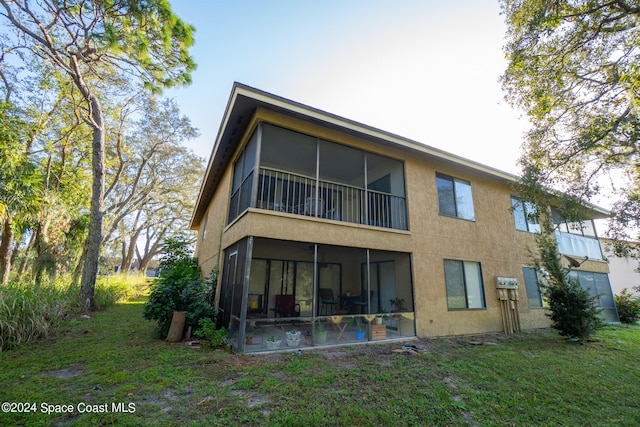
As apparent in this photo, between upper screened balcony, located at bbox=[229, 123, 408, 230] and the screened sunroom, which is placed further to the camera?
upper screened balcony, located at bbox=[229, 123, 408, 230]

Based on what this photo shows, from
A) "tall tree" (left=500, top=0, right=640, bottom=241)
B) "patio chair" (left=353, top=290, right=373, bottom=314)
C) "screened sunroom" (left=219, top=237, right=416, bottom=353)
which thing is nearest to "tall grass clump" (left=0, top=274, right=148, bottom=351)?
"screened sunroom" (left=219, top=237, right=416, bottom=353)

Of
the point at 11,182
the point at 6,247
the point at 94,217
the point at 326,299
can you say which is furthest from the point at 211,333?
the point at 6,247

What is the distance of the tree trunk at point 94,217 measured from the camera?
9.31 metres

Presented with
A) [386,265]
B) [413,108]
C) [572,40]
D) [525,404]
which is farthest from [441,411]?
[572,40]

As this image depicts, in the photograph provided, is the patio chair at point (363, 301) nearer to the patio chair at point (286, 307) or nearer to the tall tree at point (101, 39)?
the patio chair at point (286, 307)

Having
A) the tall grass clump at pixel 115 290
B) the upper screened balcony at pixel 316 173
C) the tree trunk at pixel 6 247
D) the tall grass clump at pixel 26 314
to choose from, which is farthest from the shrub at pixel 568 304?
the tree trunk at pixel 6 247

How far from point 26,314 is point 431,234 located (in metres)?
9.51

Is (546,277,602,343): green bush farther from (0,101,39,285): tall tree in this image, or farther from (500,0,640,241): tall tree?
(0,101,39,285): tall tree

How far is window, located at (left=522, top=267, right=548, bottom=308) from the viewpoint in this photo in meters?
9.65

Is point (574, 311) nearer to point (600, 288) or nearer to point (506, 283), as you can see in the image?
point (506, 283)

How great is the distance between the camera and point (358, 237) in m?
6.77

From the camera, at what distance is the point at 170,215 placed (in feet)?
88.4

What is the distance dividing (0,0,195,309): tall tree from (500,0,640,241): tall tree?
9876 millimetres

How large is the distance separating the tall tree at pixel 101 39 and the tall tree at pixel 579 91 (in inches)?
389
